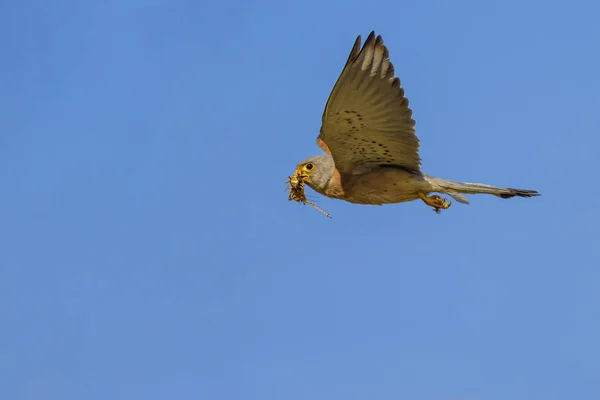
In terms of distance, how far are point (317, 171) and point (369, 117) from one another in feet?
4.18

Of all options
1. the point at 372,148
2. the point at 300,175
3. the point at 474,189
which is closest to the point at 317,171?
the point at 300,175

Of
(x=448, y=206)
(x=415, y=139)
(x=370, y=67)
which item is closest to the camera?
(x=370, y=67)

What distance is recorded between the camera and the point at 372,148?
10.5 metres

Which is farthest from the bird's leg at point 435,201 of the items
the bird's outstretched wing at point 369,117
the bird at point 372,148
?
the bird's outstretched wing at point 369,117

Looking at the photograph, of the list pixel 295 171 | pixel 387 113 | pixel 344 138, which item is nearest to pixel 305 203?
pixel 295 171

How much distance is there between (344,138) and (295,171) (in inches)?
38.2

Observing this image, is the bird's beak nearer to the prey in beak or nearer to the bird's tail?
the prey in beak

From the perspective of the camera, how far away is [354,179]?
35.6 feet

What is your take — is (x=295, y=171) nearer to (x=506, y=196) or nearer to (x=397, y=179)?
(x=397, y=179)

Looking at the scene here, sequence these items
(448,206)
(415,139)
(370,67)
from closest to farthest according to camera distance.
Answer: (370,67), (415,139), (448,206)

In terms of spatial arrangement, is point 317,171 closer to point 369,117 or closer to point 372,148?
point 372,148

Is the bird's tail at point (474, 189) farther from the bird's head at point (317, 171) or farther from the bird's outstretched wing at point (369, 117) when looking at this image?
the bird's head at point (317, 171)

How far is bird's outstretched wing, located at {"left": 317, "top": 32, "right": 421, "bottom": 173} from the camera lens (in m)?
9.45

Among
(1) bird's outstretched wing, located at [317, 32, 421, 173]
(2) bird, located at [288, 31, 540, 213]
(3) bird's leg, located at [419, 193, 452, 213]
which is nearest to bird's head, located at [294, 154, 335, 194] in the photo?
(2) bird, located at [288, 31, 540, 213]
